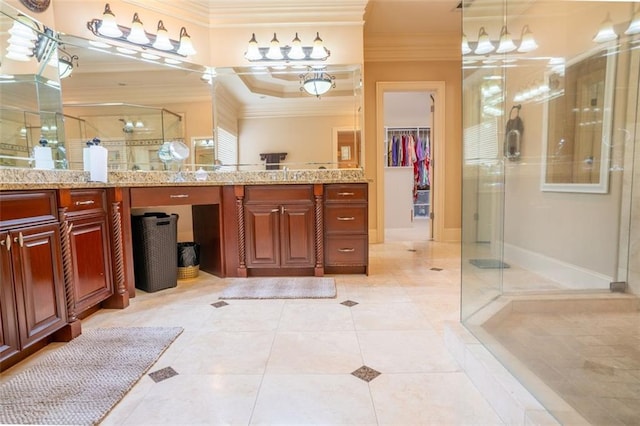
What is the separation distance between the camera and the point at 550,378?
4.05 feet

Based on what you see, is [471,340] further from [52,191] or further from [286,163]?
[286,163]

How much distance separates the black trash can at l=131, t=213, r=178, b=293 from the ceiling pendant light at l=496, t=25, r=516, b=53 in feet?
9.73

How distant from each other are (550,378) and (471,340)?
1.00 ft

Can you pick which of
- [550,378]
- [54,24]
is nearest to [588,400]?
[550,378]

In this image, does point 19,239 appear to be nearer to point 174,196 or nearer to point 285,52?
point 174,196

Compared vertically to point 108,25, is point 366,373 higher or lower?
lower

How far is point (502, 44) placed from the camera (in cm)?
259

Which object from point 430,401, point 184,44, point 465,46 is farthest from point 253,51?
point 430,401

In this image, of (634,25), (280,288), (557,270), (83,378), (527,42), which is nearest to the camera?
(83,378)

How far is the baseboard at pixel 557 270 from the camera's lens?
2164 mm

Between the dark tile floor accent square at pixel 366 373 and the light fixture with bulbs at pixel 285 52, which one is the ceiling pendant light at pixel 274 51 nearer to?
the light fixture with bulbs at pixel 285 52

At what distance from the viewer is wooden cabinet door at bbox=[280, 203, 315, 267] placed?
110 inches

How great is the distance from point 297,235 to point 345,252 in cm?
45

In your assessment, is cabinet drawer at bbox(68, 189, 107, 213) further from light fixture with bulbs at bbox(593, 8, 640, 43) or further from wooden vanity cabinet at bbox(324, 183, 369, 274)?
light fixture with bulbs at bbox(593, 8, 640, 43)
